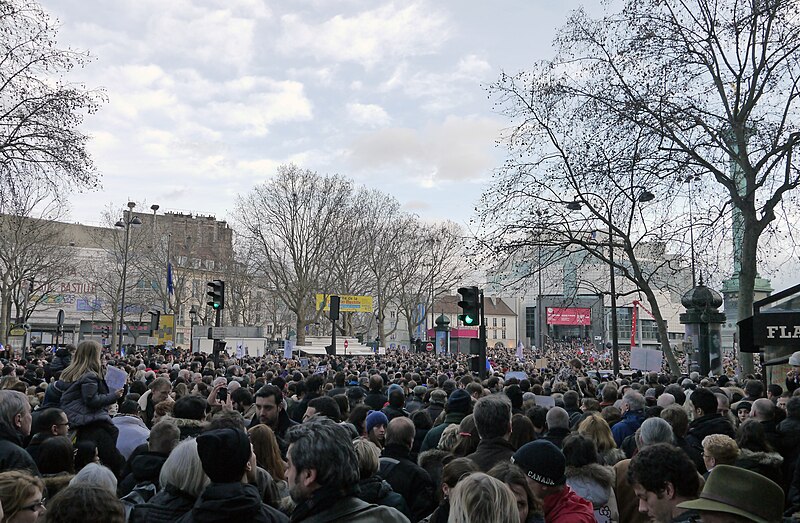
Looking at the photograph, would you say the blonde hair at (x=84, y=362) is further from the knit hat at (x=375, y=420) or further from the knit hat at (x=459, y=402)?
the knit hat at (x=459, y=402)

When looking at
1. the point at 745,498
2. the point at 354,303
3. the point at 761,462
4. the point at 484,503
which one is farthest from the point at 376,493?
the point at 354,303

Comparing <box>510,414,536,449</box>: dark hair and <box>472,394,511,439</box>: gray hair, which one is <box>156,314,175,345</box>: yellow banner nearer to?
<box>510,414,536,449</box>: dark hair

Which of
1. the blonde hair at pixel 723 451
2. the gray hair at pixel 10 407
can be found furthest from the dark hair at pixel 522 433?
the gray hair at pixel 10 407

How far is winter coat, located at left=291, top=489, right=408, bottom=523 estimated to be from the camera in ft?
9.98

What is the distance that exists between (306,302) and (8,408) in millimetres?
49325

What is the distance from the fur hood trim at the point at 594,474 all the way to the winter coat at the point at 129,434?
398 cm

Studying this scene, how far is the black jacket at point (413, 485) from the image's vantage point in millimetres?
4785

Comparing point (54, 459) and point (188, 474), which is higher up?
point (188, 474)

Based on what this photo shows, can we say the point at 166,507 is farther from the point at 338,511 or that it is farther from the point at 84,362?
the point at 84,362

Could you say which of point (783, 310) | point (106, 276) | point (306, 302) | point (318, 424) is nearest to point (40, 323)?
point (106, 276)

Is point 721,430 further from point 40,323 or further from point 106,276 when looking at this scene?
point 40,323

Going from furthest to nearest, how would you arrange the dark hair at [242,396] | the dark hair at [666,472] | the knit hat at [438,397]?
1. the knit hat at [438,397]
2. the dark hair at [242,396]
3. the dark hair at [666,472]

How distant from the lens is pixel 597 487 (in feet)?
14.7

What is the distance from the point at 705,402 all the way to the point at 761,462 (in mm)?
1545
